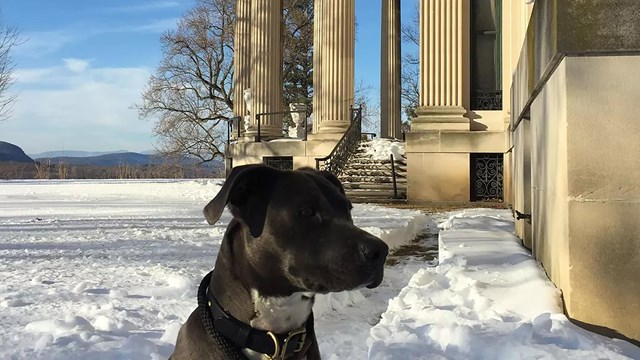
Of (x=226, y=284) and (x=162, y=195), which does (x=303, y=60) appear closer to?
(x=162, y=195)

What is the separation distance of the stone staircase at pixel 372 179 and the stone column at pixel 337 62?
1.71 meters

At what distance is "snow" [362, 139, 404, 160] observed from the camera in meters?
19.8

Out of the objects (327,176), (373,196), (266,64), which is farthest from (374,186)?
(327,176)

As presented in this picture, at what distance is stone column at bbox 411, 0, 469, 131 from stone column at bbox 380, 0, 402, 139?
30.1 feet

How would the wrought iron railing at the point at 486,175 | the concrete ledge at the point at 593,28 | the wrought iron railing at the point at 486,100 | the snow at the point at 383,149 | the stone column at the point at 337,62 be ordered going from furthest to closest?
the stone column at the point at 337,62, the snow at the point at 383,149, the wrought iron railing at the point at 486,100, the wrought iron railing at the point at 486,175, the concrete ledge at the point at 593,28

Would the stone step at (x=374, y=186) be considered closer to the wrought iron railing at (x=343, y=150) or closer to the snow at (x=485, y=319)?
the wrought iron railing at (x=343, y=150)

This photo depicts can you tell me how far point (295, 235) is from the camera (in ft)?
6.65

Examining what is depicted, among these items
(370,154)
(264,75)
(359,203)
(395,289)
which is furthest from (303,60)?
(395,289)

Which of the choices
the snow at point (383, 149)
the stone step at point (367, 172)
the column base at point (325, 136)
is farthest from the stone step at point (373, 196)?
the column base at point (325, 136)

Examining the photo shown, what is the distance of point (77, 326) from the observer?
165 inches

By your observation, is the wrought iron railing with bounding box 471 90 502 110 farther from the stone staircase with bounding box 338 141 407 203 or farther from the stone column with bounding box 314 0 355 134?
the stone column with bounding box 314 0 355 134

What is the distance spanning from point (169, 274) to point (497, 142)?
11.6 metres

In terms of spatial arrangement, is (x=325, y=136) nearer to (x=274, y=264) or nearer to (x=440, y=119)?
(x=440, y=119)

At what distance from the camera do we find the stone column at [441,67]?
15.9 m
